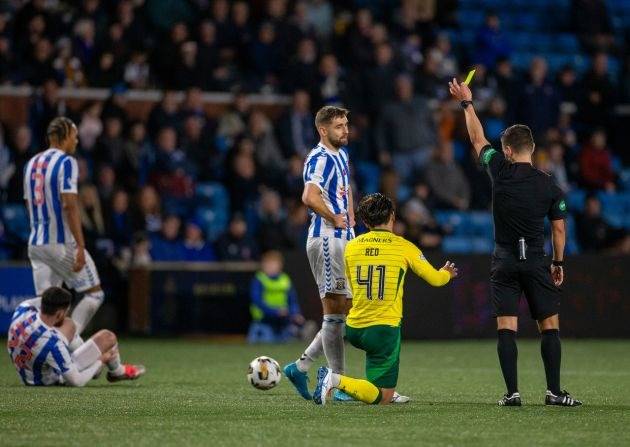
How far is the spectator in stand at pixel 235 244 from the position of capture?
18.9 m

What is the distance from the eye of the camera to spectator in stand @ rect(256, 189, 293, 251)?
18.9 metres

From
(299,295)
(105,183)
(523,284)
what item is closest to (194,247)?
(105,183)

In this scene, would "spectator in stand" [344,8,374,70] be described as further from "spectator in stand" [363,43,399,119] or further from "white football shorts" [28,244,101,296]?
"white football shorts" [28,244,101,296]

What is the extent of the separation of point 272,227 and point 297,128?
2.33 metres

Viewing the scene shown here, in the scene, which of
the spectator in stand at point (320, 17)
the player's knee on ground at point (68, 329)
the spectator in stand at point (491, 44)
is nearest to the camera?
the player's knee on ground at point (68, 329)

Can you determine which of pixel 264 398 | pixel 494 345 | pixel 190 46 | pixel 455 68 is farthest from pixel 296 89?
pixel 264 398

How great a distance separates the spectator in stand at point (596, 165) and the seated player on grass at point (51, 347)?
13294 mm

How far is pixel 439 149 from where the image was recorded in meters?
21.5

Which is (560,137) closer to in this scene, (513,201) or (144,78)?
(144,78)

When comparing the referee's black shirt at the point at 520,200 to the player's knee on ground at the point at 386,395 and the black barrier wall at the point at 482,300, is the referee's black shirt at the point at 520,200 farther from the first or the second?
the black barrier wall at the point at 482,300

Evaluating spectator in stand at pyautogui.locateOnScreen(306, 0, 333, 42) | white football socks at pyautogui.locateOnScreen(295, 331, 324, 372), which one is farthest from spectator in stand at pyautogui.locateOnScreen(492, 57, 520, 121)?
white football socks at pyautogui.locateOnScreen(295, 331, 324, 372)

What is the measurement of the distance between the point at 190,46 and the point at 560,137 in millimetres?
6751

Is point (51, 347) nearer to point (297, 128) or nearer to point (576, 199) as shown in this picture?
point (297, 128)

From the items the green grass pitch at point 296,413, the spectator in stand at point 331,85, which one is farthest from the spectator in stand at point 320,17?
the green grass pitch at point 296,413
